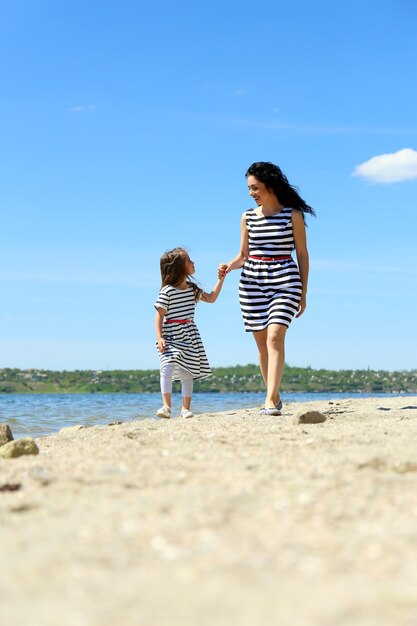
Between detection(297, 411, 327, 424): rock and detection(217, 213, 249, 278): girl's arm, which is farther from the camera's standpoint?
detection(217, 213, 249, 278): girl's arm

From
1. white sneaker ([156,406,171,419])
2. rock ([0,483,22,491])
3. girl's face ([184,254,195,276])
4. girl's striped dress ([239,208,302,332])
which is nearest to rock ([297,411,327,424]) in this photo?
girl's striped dress ([239,208,302,332])

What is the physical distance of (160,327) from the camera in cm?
874

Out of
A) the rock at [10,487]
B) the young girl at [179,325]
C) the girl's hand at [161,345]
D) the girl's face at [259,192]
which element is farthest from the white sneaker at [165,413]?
the rock at [10,487]

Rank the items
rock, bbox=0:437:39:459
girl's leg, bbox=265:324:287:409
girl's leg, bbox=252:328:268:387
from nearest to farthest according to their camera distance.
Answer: rock, bbox=0:437:39:459 → girl's leg, bbox=265:324:287:409 → girl's leg, bbox=252:328:268:387

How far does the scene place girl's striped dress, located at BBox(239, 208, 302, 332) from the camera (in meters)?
7.40

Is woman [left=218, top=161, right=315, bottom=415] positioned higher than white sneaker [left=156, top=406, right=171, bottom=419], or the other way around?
woman [left=218, top=161, right=315, bottom=415]

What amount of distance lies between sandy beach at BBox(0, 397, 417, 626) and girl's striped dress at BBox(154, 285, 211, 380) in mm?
4419

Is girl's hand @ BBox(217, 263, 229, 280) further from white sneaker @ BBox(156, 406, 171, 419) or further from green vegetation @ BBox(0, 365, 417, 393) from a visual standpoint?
green vegetation @ BBox(0, 365, 417, 393)

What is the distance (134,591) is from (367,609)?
645 mm

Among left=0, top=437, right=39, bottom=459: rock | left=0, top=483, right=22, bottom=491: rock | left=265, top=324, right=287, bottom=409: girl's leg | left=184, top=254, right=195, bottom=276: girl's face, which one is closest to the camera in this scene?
left=0, top=483, right=22, bottom=491: rock

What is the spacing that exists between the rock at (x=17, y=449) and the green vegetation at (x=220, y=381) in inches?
1149

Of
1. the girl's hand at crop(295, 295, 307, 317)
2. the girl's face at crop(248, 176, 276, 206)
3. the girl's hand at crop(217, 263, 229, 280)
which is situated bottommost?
the girl's hand at crop(295, 295, 307, 317)

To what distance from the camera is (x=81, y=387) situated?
4738cm

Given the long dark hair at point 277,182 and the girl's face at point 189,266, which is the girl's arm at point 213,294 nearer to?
the girl's face at point 189,266
